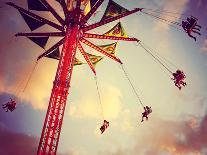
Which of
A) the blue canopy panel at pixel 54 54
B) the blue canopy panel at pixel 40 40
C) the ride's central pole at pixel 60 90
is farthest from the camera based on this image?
the blue canopy panel at pixel 54 54

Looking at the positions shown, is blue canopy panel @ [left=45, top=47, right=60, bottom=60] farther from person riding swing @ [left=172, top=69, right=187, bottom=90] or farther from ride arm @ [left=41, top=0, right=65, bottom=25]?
person riding swing @ [left=172, top=69, right=187, bottom=90]

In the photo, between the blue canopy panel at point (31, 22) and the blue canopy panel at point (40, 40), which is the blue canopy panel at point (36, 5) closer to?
the blue canopy panel at point (31, 22)

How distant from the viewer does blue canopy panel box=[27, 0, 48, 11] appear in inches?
661

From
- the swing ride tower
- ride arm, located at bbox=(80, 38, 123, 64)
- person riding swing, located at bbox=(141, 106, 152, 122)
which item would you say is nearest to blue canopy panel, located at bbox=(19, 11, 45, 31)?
the swing ride tower

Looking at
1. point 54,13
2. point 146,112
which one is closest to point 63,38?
point 54,13

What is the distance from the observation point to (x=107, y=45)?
18.8 metres

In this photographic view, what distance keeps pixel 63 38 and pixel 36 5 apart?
2.50 meters

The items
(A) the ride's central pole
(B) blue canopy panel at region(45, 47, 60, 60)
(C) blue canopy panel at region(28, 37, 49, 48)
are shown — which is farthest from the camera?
(B) blue canopy panel at region(45, 47, 60, 60)

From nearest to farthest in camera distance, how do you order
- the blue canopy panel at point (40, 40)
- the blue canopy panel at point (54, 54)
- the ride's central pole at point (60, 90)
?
1. the ride's central pole at point (60, 90)
2. the blue canopy panel at point (40, 40)
3. the blue canopy panel at point (54, 54)

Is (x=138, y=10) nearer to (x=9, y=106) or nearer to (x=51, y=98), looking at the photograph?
(x=51, y=98)

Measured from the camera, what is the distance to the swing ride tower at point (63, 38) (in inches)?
540

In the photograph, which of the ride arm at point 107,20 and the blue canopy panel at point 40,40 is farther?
the blue canopy panel at point 40,40

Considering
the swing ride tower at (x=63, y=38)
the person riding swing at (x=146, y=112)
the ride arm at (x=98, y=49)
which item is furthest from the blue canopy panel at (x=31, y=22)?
the person riding swing at (x=146, y=112)

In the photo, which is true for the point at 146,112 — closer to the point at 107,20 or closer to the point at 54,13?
the point at 107,20
